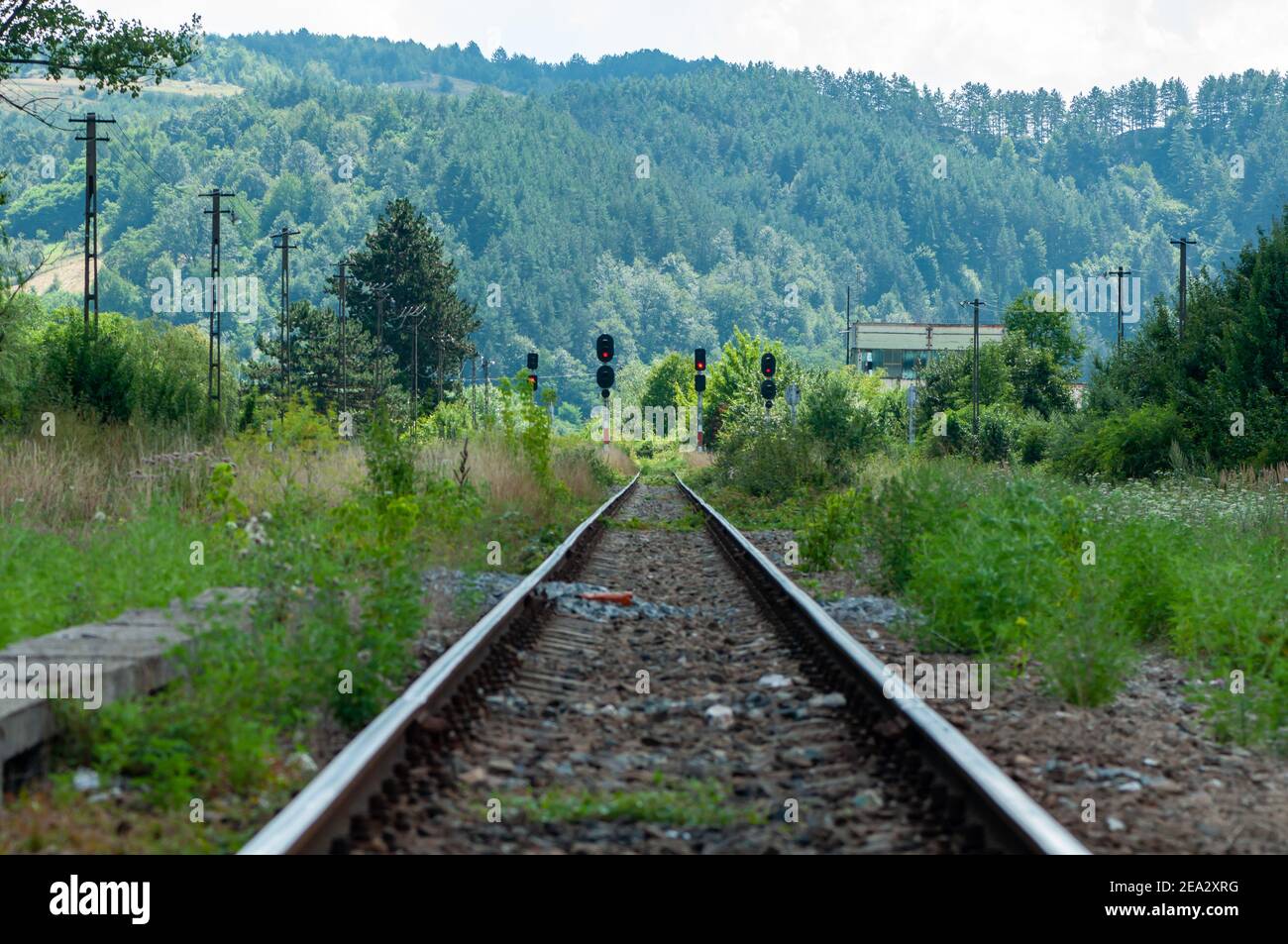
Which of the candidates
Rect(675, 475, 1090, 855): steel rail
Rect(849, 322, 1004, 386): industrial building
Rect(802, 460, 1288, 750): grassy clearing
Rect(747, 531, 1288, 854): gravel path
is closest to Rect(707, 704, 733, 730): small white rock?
Rect(675, 475, 1090, 855): steel rail

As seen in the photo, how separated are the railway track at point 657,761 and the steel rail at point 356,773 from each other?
1 centimetres

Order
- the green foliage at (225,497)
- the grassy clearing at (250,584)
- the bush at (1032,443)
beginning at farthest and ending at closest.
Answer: the bush at (1032,443) → the green foliage at (225,497) → the grassy clearing at (250,584)

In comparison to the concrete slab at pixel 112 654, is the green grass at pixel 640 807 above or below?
below

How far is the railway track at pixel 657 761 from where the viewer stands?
13.8 ft

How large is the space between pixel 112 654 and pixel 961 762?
333 centimetres

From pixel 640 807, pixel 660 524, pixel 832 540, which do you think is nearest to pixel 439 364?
pixel 660 524

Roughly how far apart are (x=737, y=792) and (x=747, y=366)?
88.3 meters

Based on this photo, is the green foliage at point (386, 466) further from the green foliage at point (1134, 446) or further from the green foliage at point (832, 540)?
the green foliage at point (1134, 446)

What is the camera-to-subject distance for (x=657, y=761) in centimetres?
545

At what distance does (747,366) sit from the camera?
304 ft

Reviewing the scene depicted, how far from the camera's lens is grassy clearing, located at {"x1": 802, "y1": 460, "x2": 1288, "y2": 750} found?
6.91 metres

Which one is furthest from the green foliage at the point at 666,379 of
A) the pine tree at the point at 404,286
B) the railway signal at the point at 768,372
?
the railway signal at the point at 768,372
